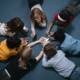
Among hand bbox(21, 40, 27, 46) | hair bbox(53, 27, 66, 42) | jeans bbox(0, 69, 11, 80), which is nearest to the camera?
hair bbox(53, 27, 66, 42)

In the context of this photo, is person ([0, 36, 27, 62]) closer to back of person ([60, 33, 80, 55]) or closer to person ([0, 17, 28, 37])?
person ([0, 17, 28, 37])

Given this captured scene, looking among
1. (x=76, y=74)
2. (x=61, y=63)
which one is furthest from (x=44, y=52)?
(x=76, y=74)

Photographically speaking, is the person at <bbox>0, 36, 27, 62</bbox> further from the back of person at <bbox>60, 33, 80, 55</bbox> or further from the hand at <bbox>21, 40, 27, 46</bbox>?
the back of person at <bbox>60, 33, 80, 55</bbox>

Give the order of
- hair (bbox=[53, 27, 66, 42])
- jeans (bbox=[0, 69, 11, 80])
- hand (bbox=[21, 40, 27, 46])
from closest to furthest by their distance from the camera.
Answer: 1. hair (bbox=[53, 27, 66, 42])
2. jeans (bbox=[0, 69, 11, 80])
3. hand (bbox=[21, 40, 27, 46])

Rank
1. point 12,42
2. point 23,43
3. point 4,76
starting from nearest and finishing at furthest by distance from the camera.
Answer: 1. point 12,42
2. point 4,76
3. point 23,43

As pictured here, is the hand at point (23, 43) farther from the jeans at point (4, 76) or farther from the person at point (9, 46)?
the jeans at point (4, 76)

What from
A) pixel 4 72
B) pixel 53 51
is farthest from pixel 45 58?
pixel 4 72

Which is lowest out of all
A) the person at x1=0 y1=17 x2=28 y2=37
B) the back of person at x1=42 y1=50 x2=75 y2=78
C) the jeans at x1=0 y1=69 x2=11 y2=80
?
the back of person at x1=42 y1=50 x2=75 y2=78

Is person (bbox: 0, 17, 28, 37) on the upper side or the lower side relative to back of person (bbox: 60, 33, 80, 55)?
upper

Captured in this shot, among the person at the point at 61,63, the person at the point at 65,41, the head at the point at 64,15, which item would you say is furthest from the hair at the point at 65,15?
the person at the point at 61,63

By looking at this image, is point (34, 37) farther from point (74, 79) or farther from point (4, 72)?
point (74, 79)

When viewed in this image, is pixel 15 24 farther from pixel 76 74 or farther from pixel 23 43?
pixel 76 74

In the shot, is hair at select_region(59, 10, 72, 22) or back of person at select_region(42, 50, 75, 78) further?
hair at select_region(59, 10, 72, 22)

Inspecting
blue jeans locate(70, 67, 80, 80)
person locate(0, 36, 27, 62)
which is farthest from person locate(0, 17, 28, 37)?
blue jeans locate(70, 67, 80, 80)
